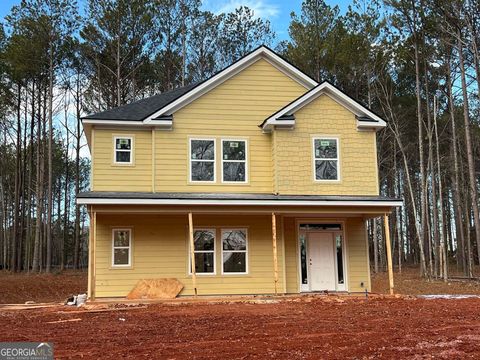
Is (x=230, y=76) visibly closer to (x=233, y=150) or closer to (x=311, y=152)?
(x=233, y=150)

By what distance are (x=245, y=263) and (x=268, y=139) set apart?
14.4 feet

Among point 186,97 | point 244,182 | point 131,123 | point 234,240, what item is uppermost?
point 186,97

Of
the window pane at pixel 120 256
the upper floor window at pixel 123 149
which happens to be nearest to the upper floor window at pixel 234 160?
the upper floor window at pixel 123 149

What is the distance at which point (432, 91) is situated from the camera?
3312 cm

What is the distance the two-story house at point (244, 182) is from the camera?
16.8m

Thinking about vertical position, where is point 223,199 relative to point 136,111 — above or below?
below

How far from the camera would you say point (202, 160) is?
696 inches

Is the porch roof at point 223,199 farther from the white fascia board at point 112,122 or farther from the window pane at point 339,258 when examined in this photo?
the white fascia board at point 112,122

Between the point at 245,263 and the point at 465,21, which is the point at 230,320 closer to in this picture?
the point at 245,263

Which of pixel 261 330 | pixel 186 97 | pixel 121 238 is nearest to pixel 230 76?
pixel 186 97

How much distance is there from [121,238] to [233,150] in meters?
4.82

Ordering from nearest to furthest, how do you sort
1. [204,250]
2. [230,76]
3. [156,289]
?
1. [156,289]
2. [204,250]
3. [230,76]

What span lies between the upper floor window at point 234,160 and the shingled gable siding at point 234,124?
0.58ft

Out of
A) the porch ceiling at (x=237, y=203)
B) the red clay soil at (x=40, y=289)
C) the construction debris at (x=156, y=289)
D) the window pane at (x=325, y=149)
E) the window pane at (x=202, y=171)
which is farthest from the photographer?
the red clay soil at (x=40, y=289)
